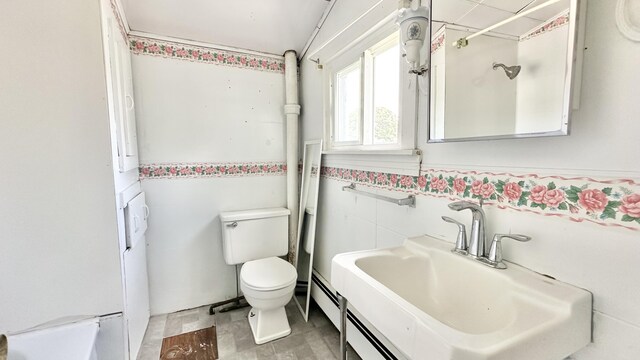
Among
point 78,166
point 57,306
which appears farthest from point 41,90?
point 57,306

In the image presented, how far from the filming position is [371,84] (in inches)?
62.4

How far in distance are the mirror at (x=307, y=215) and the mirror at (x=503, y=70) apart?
1.12 m

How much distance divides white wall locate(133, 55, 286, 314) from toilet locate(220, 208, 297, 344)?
0.18 metres

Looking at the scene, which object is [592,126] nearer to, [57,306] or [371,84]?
[371,84]

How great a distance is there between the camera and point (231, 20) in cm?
188

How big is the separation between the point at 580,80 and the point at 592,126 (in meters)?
0.12

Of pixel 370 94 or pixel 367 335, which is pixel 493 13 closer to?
pixel 370 94

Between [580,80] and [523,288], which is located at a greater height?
[580,80]

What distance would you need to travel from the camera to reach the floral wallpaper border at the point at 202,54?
73.5 inches

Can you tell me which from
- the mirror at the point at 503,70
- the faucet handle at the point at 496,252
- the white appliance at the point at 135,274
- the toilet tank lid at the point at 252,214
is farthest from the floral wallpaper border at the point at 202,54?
the faucet handle at the point at 496,252

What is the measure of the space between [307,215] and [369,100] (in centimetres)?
110

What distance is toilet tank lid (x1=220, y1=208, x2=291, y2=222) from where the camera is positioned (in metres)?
2.05

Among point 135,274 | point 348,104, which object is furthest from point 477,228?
point 135,274

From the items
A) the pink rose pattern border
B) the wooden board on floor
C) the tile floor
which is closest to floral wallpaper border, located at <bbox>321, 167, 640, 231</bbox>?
the pink rose pattern border
